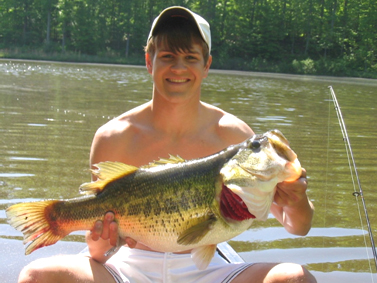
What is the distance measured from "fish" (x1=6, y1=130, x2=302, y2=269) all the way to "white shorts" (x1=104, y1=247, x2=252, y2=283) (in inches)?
14.3

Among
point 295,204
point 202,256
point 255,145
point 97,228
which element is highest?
point 255,145

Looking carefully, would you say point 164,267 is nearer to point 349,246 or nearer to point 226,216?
point 226,216

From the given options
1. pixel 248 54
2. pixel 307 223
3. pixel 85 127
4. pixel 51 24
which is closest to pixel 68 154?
pixel 85 127

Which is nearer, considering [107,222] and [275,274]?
[107,222]

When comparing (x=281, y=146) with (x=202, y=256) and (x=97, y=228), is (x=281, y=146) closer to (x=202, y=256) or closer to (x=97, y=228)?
(x=202, y=256)

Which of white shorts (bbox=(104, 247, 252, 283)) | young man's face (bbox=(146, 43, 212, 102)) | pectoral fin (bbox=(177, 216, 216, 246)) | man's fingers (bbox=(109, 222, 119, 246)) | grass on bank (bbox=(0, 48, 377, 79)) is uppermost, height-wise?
young man's face (bbox=(146, 43, 212, 102))

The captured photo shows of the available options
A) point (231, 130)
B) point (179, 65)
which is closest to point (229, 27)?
point (231, 130)

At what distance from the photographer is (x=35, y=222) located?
2.50 metres

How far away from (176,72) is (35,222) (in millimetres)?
1164

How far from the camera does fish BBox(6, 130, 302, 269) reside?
2.32 m

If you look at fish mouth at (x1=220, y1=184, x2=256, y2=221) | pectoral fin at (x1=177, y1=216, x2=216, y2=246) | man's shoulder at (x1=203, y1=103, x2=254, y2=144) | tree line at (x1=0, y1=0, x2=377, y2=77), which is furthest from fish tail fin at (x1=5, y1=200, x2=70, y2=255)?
tree line at (x1=0, y1=0, x2=377, y2=77)

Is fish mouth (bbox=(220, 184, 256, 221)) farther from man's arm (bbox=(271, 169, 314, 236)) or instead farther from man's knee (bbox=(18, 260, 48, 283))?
man's knee (bbox=(18, 260, 48, 283))

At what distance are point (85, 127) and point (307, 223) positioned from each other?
7.45 m

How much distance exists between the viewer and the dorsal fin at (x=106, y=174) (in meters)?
2.58
